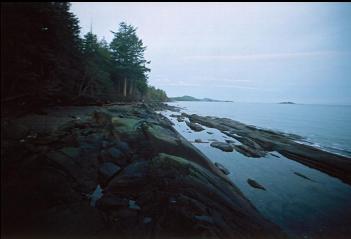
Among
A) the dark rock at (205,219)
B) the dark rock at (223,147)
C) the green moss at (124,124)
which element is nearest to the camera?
the dark rock at (205,219)

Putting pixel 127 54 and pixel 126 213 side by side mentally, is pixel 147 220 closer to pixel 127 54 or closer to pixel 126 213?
pixel 126 213

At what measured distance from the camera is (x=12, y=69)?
7895 millimetres

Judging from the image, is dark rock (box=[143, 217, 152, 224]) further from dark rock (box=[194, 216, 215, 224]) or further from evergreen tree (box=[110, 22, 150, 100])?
evergreen tree (box=[110, 22, 150, 100])

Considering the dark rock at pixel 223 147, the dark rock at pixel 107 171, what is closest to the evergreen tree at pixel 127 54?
the dark rock at pixel 223 147

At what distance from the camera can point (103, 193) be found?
25.5 ft

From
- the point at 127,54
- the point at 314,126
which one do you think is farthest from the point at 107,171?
the point at 314,126

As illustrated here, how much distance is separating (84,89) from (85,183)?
2203cm

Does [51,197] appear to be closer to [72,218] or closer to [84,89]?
[72,218]

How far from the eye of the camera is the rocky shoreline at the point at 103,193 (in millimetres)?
5629

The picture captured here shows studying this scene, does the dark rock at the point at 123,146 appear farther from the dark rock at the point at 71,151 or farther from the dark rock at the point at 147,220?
the dark rock at the point at 147,220

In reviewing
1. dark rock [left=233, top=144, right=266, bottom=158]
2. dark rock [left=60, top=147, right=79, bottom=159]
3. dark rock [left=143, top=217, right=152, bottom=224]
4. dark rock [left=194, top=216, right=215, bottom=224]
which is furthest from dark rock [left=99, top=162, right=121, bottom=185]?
dark rock [left=233, top=144, right=266, bottom=158]

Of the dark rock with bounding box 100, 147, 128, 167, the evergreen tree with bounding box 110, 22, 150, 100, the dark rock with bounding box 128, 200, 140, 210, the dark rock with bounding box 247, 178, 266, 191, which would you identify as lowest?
the dark rock with bounding box 247, 178, 266, 191

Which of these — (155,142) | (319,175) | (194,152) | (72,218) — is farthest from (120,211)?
(319,175)

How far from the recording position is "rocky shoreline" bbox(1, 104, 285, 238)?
5629mm
